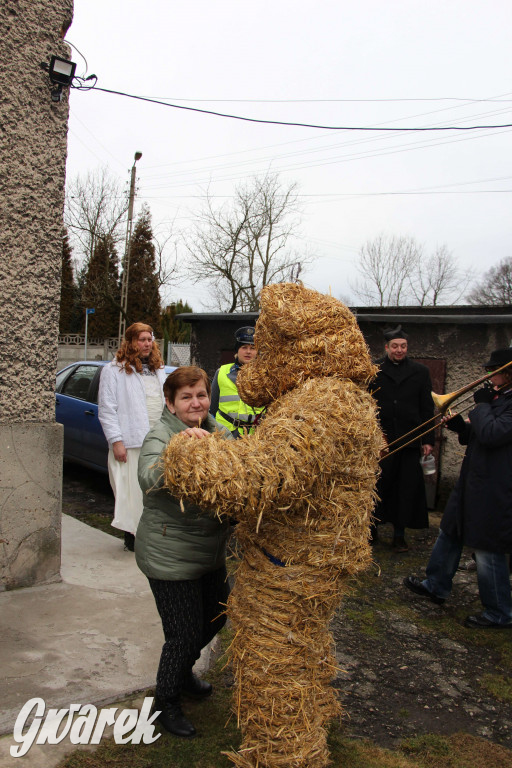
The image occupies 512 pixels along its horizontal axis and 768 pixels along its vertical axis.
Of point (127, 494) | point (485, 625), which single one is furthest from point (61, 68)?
point (485, 625)

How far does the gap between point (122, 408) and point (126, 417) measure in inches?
3.3

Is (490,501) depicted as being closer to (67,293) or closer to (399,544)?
(399,544)

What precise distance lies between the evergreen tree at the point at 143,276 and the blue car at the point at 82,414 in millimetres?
23769

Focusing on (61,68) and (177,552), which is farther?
(61,68)

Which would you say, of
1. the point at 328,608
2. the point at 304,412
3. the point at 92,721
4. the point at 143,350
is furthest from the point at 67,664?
the point at 143,350

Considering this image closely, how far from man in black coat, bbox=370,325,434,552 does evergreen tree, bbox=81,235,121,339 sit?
23.9 metres

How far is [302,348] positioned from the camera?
95.4 inches

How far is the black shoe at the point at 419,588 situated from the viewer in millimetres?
4645

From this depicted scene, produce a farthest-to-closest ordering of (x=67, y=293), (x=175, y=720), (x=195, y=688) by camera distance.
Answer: (x=67, y=293), (x=195, y=688), (x=175, y=720)

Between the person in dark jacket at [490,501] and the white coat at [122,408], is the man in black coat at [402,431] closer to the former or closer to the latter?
the person in dark jacket at [490,501]

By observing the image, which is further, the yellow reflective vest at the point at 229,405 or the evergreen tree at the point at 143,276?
the evergreen tree at the point at 143,276

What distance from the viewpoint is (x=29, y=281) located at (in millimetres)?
4129

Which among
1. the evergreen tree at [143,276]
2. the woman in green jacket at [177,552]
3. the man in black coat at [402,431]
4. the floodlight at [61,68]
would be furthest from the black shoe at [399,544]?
the evergreen tree at [143,276]

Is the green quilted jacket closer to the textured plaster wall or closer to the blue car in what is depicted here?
the textured plaster wall
